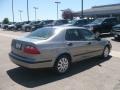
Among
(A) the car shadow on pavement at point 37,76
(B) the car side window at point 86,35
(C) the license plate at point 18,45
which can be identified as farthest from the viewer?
(B) the car side window at point 86,35

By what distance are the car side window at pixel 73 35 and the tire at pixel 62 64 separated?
0.66 meters

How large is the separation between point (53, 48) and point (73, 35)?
Answer: 1.24 meters

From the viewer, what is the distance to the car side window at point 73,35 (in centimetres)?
758

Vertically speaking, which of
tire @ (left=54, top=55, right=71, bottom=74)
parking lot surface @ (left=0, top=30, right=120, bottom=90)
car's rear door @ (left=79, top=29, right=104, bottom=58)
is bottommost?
parking lot surface @ (left=0, top=30, right=120, bottom=90)

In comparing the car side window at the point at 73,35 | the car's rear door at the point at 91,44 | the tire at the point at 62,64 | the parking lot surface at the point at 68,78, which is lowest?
the parking lot surface at the point at 68,78

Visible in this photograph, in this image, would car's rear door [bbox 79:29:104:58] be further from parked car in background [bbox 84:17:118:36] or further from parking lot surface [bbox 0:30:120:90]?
parked car in background [bbox 84:17:118:36]

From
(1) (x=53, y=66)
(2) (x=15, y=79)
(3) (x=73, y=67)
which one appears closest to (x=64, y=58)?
(1) (x=53, y=66)

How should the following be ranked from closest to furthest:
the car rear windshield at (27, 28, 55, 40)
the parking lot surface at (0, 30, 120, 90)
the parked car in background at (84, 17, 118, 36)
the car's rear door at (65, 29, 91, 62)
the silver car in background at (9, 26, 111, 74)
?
the parking lot surface at (0, 30, 120, 90) < the silver car in background at (9, 26, 111, 74) < the car rear windshield at (27, 28, 55, 40) < the car's rear door at (65, 29, 91, 62) < the parked car in background at (84, 17, 118, 36)

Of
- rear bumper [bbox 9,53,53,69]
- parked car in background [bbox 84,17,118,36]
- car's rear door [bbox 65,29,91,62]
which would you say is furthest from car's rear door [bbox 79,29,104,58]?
parked car in background [bbox 84,17,118,36]

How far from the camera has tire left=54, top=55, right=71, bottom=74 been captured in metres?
7.09

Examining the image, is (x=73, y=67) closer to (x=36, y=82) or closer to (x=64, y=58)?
(x=64, y=58)

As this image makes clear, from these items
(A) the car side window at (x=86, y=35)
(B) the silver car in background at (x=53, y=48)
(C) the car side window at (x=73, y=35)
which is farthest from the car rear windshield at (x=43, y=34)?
(A) the car side window at (x=86, y=35)

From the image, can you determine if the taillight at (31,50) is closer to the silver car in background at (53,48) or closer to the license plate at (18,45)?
the silver car in background at (53,48)

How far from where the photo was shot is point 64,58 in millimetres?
7344
